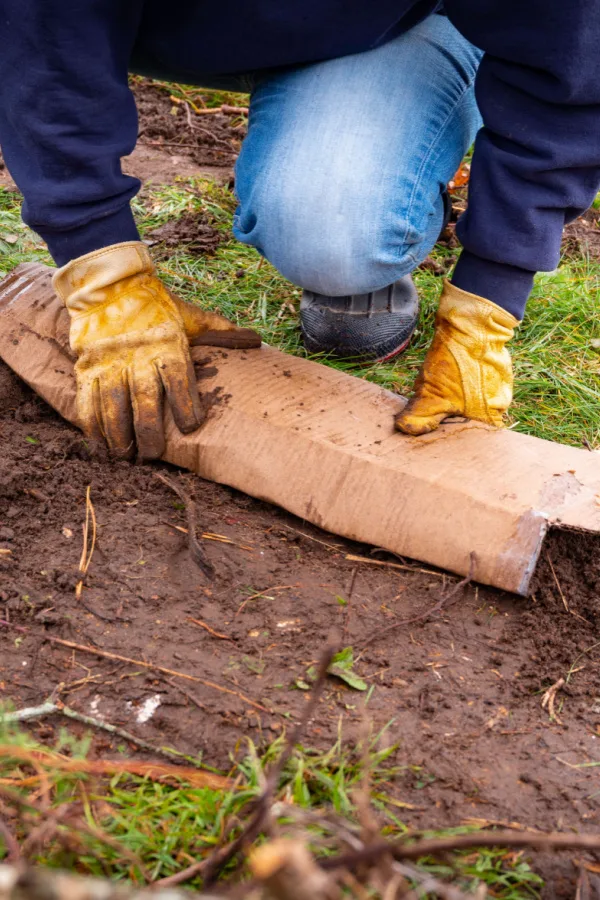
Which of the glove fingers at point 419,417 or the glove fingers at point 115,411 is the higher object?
the glove fingers at point 419,417

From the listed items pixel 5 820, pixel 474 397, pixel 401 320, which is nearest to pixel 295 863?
pixel 5 820

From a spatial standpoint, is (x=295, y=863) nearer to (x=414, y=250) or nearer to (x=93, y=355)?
(x=93, y=355)

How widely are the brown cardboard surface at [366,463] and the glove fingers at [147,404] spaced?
1.6 inches

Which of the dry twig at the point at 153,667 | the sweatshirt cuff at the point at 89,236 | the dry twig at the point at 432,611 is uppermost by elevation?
the sweatshirt cuff at the point at 89,236

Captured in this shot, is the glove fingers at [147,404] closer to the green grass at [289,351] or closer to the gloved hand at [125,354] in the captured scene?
the gloved hand at [125,354]

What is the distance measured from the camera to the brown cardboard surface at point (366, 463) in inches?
66.7

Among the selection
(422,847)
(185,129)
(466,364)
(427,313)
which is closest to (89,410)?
(466,364)

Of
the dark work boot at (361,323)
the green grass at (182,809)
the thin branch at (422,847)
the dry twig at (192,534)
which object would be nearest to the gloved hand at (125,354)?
the dry twig at (192,534)

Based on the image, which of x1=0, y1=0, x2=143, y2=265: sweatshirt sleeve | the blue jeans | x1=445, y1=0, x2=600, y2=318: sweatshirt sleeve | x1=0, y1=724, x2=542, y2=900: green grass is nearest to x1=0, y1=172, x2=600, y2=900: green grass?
x1=0, y1=724, x2=542, y2=900: green grass

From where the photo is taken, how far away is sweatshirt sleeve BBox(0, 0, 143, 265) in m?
1.70

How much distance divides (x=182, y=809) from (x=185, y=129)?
3340 mm

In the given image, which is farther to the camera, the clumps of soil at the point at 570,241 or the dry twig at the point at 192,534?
the clumps of soil at the point at 570,241

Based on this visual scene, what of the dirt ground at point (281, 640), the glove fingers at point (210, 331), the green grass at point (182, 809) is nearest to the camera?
the green grass at point (182, 809)

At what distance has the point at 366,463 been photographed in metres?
1.79
